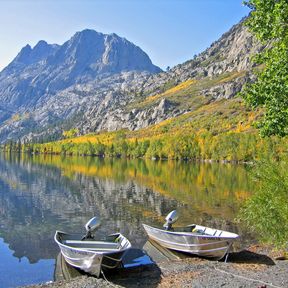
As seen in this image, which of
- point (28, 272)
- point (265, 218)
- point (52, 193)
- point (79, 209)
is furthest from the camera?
point (52, 193)

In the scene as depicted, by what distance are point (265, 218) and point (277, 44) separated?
11.2 metres

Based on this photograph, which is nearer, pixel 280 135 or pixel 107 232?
pixel 280 135

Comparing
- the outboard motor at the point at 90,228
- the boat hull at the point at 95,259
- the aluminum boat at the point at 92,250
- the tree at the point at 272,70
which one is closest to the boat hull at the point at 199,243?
the aluminum boat at the point at 92,250

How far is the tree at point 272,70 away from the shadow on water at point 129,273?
1165 centimetres

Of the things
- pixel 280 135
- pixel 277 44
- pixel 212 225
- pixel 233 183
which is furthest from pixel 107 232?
pixel 233 183

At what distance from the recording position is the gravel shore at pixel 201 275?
2364 cm

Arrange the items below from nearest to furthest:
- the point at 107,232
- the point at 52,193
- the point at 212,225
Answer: the point at 107,232, the point at 212,225, the point at 52,193

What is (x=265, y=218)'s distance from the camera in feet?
86.5

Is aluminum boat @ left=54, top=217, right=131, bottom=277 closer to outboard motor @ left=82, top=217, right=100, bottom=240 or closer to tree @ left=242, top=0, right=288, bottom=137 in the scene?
outboard motor @ left=82, top=217, right=100, bottom=240

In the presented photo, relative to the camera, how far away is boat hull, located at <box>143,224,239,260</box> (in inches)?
1171

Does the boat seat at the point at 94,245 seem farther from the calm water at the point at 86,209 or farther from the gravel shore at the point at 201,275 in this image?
the calm water at the point at 86,209

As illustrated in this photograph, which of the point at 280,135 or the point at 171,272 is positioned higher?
the point at 280,135

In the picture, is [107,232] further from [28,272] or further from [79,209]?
[79,209]

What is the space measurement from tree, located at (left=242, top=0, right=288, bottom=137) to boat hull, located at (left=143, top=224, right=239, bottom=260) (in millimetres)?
10019
